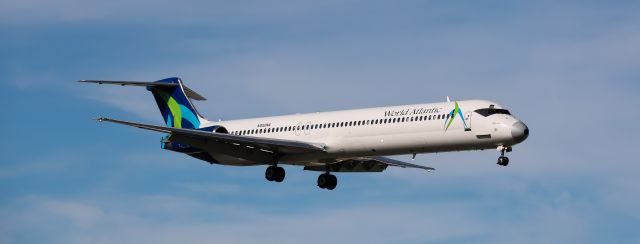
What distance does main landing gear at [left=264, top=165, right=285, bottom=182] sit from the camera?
59.2 m

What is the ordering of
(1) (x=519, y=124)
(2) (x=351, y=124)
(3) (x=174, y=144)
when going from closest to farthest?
(1) (x=519, y=124), (2) (x=351, y=124), (3) (x=174, y=144)

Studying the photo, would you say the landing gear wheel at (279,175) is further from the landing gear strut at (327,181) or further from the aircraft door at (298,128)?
the landing gear strut at (327,181)

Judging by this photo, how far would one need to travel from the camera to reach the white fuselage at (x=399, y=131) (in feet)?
178

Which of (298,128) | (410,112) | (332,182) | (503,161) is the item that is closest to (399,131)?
(410,112)

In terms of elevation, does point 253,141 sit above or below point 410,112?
below

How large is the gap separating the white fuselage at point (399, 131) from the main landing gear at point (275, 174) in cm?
50

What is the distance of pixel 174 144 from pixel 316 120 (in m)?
7.43

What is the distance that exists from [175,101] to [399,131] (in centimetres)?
1527

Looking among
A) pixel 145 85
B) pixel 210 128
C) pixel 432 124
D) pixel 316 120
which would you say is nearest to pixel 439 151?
pixel 432 124

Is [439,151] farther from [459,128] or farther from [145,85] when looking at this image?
[145,85]

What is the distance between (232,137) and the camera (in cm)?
5772

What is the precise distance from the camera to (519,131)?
53469 mm

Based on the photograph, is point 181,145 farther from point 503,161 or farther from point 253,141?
point 503,161

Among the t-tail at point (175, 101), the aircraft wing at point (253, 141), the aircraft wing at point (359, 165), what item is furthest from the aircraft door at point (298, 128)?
the t-tail at point (175, 101)
